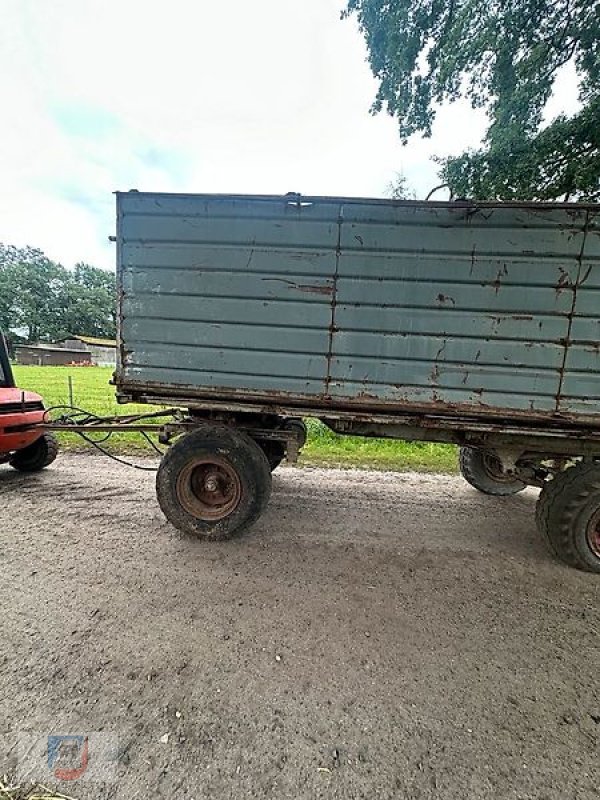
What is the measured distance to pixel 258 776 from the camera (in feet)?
5.54

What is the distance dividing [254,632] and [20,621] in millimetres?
1526

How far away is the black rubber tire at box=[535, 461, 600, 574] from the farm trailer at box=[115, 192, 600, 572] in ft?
0.04

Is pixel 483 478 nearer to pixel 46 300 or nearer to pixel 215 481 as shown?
pixel 215 481

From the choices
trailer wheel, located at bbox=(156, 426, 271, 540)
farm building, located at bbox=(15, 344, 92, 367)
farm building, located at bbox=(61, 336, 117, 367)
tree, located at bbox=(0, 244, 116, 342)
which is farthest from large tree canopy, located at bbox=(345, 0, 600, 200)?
tree, located at bbox=(0, 244, 116, 342)

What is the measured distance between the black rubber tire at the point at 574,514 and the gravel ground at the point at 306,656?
197 mm

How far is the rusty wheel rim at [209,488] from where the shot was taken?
3826 millimetres

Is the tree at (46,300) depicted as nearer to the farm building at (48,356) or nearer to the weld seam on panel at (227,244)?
the farm building at (48,356)

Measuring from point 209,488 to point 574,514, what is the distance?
326 centimetres

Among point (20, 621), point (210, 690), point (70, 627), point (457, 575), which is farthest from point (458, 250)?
point (20, 621)

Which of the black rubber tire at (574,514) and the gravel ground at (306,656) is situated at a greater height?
the black rubber tire at (574,514)

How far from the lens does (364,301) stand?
3.42m

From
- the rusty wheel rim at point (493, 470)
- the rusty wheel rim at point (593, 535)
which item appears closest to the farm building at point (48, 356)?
the rusty wheel rim at point (493, 470)

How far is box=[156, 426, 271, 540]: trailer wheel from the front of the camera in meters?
3.79

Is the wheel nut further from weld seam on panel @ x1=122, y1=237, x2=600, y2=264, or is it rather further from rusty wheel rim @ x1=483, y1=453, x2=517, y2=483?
rusty wheel rim @ x1=483, y1=453, x2=517, y2=483
